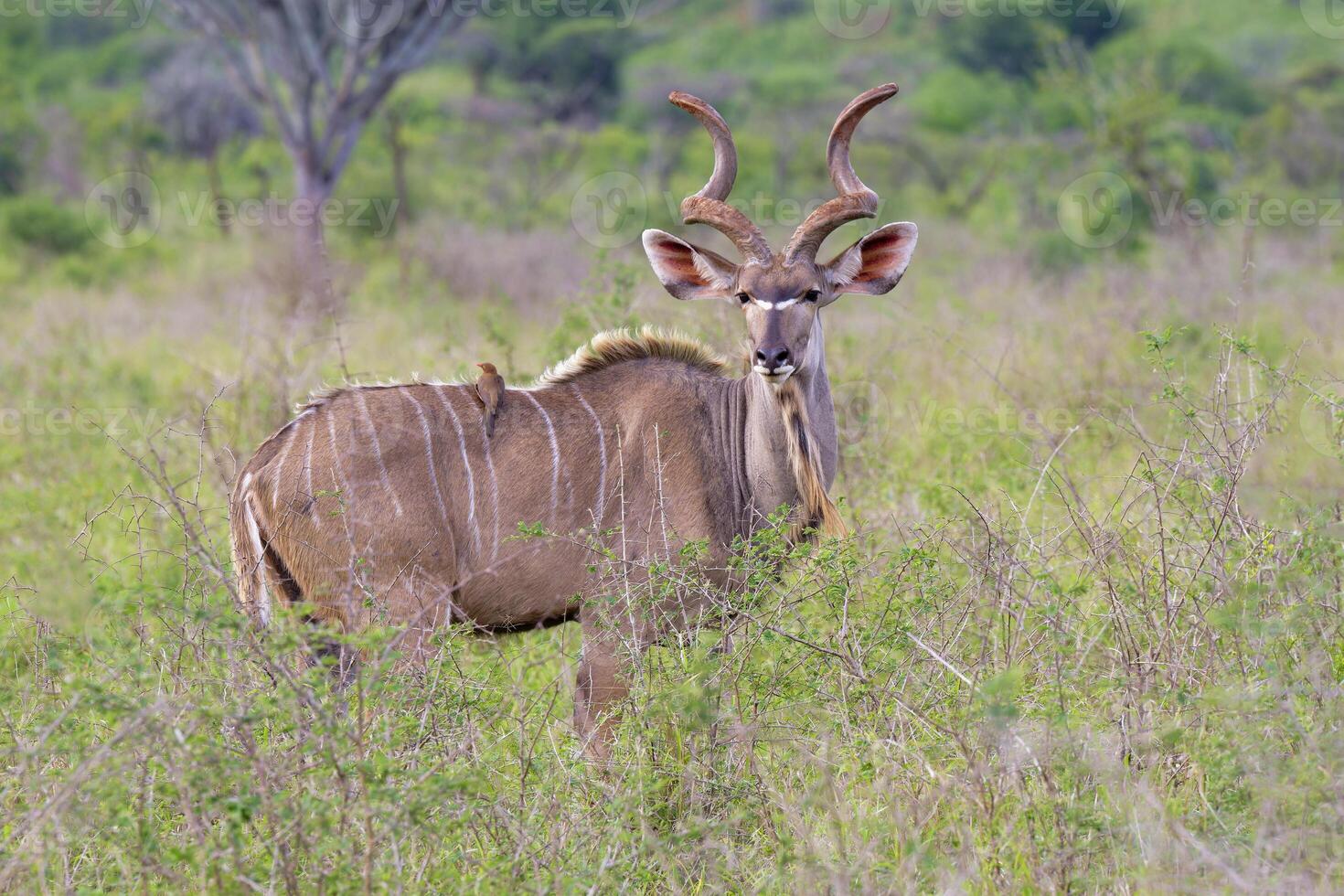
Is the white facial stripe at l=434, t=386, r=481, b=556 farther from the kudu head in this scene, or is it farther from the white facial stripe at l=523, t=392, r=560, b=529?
the kudu head

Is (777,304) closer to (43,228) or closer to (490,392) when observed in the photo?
(490,392)

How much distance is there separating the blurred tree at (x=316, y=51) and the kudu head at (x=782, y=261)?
7.27 m

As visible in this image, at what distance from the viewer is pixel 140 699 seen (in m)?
2.61

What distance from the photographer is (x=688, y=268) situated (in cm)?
384

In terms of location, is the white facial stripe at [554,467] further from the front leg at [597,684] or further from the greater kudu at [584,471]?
the front leg at [597,684]

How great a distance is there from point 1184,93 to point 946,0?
337 centimetres

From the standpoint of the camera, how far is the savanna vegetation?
2.51 metres

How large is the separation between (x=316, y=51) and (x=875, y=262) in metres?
7.92

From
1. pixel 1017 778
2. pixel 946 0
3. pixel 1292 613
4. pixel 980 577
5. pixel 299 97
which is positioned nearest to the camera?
pixel 1017 778

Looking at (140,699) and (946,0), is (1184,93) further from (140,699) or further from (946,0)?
(140,699)

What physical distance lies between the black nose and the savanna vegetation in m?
0.44

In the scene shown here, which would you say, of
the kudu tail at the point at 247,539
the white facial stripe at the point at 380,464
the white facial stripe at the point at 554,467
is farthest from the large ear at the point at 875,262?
the kudu tail at the point at 247,539

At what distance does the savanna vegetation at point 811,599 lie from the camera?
251cm

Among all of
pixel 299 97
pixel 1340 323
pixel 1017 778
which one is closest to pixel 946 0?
pixel 299 97
